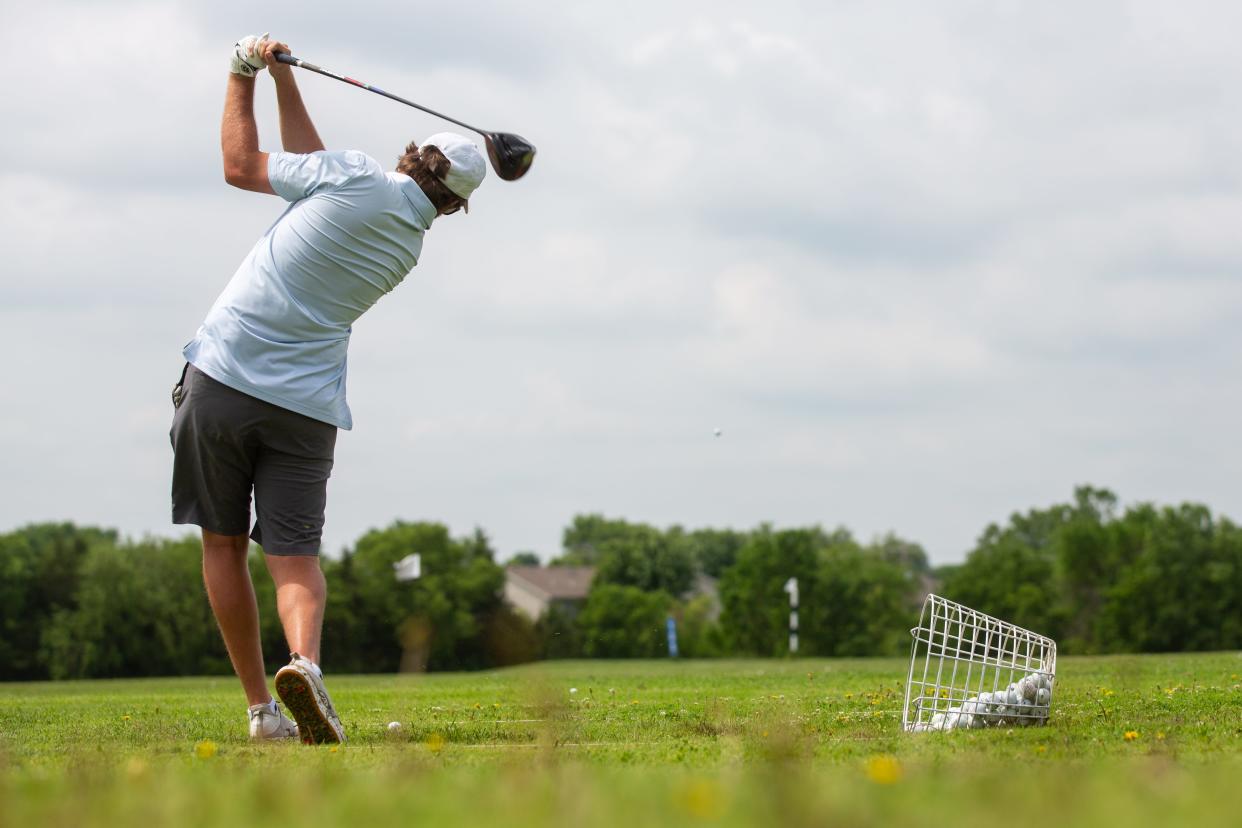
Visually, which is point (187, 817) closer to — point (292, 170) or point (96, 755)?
point (96, 755)

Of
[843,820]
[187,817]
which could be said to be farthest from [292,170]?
[843,820]

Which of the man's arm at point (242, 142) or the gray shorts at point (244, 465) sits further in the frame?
the man's arm at point (242, 142)

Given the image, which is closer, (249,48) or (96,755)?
(96,755)

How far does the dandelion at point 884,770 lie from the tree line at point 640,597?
4451cm

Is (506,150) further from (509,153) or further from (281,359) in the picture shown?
(281,359)

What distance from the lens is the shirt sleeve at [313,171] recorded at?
18.7ft

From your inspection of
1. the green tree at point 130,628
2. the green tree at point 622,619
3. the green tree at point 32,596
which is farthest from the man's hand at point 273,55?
the green tree at point 622,619

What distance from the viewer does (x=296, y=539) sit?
225 inches

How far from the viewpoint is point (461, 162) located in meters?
5.79

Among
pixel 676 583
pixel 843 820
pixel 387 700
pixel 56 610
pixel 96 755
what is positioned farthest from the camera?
Result: pixel 676 583

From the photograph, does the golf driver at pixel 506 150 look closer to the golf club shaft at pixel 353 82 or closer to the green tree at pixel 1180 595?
the golf club shaft at pixel 353 82

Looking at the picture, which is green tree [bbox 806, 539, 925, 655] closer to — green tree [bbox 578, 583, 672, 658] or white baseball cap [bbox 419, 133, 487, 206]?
green tree [bbox 578, 583, 672, 658]

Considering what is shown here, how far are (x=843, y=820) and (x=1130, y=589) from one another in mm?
82279

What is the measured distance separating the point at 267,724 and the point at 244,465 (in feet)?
3.47
